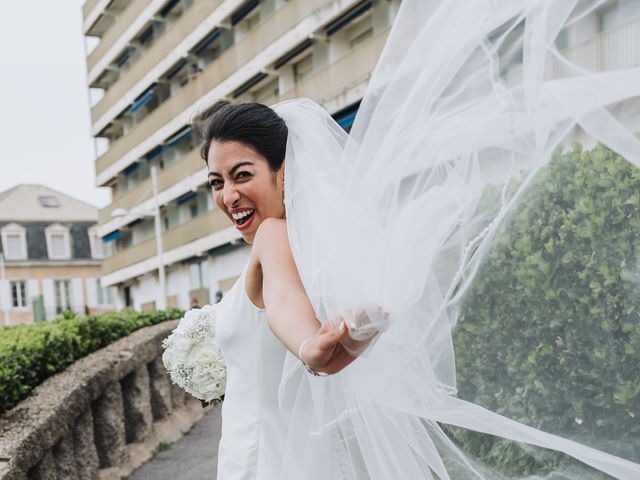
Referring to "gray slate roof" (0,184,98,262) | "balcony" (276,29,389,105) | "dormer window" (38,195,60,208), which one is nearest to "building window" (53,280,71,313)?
"gray slate roof" (0,184,98,262)

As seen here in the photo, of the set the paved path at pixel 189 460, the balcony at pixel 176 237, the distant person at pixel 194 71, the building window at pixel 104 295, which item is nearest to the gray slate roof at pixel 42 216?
the building window at pixel 104 295

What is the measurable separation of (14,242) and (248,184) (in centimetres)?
5985

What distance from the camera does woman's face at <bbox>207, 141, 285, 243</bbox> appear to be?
240 cm

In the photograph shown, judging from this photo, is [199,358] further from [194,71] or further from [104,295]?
[104,295]

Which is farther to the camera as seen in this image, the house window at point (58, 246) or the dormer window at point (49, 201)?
the dormer window at point (49, 201)

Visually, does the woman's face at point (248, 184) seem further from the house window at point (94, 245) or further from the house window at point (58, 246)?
the house window at point (94, 245)

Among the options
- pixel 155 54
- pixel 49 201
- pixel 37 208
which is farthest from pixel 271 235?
pixel 49 201

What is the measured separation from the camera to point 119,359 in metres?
7.03

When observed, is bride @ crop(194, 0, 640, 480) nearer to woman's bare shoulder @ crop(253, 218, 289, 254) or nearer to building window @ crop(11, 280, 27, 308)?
woman's bare shoulder @ crop(253, 218, 289, 254)

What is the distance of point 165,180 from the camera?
34.4 m

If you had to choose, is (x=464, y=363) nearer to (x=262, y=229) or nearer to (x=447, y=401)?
(x=447, y=401)

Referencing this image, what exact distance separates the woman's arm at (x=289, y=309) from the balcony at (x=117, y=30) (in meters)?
35.4

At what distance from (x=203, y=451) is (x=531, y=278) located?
6.15m

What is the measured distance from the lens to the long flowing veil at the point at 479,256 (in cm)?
186
